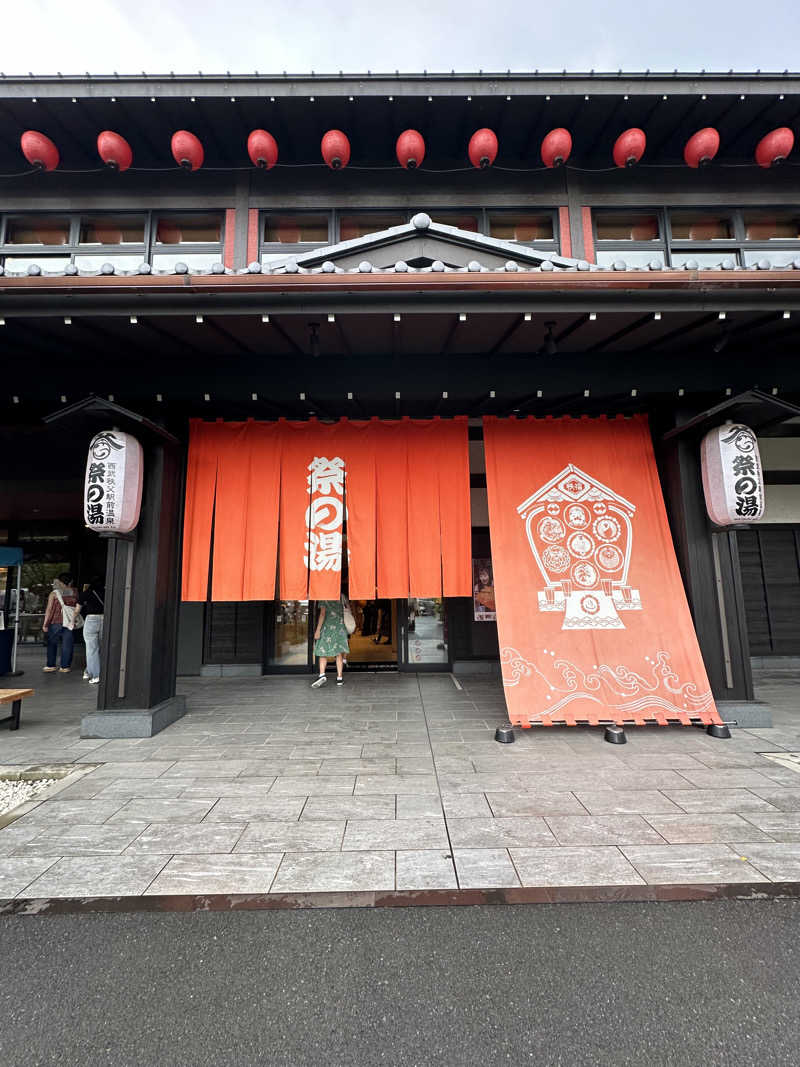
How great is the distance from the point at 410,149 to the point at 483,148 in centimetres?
109

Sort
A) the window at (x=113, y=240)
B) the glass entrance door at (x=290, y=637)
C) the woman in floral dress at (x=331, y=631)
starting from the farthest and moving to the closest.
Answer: the glass entrance door at (x=290, y=637)
the woman in floral dress at (x=331, y=631)
the window at (x=113, y=240)

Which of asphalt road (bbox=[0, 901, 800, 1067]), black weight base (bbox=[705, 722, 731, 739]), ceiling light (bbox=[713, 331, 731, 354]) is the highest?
ceiling light (bbox=[713, 331, 731, 354])

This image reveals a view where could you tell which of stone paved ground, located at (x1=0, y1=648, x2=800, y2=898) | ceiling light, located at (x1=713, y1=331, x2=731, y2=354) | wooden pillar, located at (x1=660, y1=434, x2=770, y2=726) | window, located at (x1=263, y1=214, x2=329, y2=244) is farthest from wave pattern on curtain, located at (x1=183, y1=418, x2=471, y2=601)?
window, located at (x1=263, y1=214, x2=329, y2=244)

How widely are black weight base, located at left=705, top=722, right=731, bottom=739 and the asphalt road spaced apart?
118 inches

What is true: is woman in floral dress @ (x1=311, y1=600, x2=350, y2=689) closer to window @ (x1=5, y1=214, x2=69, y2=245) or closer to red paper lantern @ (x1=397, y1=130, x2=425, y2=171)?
red paper lantern @ (x1=397, y1=130, x2=425, y2=171)

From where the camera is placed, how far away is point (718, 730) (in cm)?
520

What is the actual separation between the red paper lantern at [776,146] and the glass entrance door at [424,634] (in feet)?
28.8

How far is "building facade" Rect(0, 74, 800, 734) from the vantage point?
15.0 ft

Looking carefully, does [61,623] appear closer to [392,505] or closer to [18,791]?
[18,791]

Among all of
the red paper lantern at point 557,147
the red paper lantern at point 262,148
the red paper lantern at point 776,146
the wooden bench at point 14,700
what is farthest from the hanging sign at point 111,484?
the red paper lantern at point 776,146

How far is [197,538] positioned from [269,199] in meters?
5.66

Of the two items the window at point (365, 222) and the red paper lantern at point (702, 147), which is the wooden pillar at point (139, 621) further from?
the red paper lantern at point (702, 147)

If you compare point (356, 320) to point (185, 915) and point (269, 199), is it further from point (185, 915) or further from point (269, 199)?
point (185, 915)

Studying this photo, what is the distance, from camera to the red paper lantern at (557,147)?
680 centimetres
